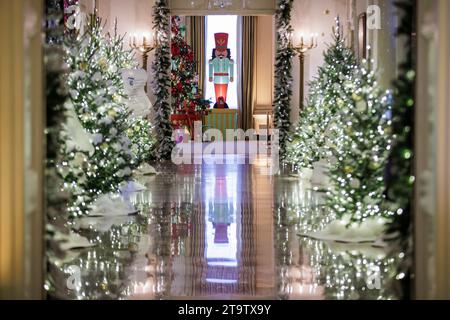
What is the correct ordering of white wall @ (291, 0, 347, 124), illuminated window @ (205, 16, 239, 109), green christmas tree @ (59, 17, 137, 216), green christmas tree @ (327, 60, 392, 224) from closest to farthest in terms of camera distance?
green christmas tree @ (327, 60, 392, 224) → green christmas tree @ (59, 17, 137, 216) → white wall @ (291, 0, 347, 124) → illuminated window @ (205, 16, 239, 109)

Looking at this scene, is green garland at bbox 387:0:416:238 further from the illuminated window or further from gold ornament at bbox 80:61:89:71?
the illuminated window

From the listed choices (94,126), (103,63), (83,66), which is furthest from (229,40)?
(83,66)

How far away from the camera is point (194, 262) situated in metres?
6.95

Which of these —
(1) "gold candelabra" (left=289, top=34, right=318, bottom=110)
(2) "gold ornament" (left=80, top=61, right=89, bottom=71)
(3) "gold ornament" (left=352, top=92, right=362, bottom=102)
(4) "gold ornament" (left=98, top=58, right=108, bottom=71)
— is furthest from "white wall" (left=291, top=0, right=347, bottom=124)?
(3) "gold ornament" (left=352, top=92, right=362, bottom=102)

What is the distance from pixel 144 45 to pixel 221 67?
30.4 feet

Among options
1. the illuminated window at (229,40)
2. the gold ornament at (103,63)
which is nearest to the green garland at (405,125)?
the gold ornament at (103,63)

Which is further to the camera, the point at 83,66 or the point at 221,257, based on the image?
the point at 83,66

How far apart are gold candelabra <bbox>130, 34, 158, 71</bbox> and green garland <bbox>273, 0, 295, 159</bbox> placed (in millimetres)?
2866

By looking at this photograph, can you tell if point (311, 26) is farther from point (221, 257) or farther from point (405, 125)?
point (405, 125)

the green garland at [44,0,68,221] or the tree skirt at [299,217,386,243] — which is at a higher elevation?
the green garland at [44,0,68,221]

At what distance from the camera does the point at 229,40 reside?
29453 mm

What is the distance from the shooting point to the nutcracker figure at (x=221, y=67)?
2861 centimetres

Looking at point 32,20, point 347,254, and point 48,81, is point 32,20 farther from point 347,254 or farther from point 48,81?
point 347,254

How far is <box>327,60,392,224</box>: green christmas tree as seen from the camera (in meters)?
8.00
